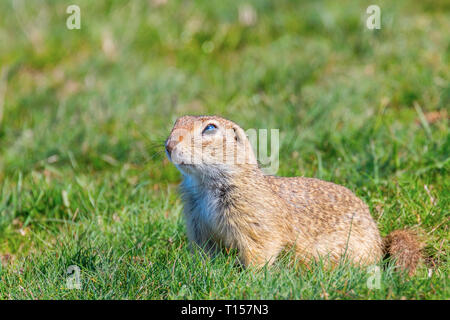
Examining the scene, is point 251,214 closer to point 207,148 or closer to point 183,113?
point 207,148

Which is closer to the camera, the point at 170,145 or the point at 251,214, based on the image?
the point at 170,145

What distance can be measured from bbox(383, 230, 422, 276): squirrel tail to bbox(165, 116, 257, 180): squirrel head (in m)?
0.97

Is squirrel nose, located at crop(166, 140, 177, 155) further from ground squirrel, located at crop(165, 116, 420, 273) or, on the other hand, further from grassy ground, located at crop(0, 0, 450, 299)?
grassy ground, located at crop(0, 0, 450, 299)

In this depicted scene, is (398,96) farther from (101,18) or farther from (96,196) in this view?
(101,18)

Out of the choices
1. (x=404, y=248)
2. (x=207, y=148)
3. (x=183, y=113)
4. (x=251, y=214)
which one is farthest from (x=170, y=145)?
(x=183, y=113)

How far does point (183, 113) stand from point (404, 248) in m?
2.94

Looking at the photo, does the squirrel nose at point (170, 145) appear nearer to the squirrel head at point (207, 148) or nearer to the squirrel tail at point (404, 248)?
the squirrel head at point (207, 148)

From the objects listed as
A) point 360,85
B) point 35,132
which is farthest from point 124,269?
point 360,85

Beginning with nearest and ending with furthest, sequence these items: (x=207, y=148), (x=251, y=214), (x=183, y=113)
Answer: (x=207, y=148)
(x=251, y=214)
(x=183, y=113)

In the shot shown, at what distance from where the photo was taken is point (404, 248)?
3674 millimetres

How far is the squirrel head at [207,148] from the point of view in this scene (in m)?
3.38

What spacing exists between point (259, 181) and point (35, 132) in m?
2.89

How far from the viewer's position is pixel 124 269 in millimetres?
3510

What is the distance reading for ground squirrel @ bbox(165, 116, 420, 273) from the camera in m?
3.56
